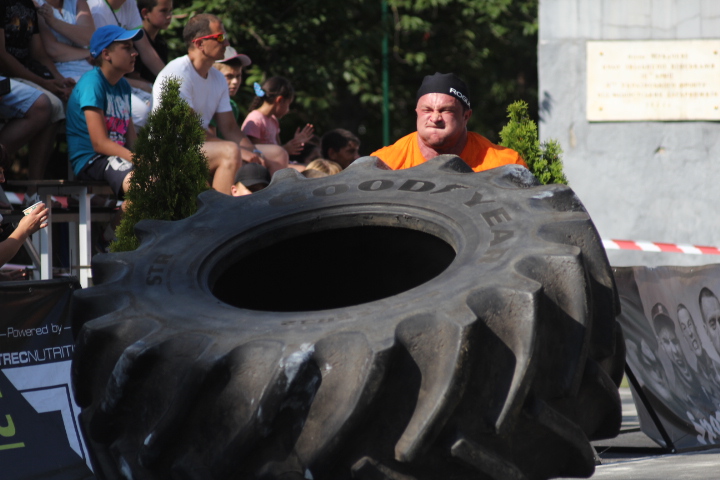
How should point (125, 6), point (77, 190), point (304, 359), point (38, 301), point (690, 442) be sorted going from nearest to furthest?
point (304, 359) < point (38, 301) < point (690, 442) < point (77, 190) < point (125, 6)

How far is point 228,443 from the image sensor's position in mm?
2807

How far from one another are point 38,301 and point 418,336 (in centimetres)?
269

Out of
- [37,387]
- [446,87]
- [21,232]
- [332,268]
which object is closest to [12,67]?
[21,232]

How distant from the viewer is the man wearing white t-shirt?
23.1ft

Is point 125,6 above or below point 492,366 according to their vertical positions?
above

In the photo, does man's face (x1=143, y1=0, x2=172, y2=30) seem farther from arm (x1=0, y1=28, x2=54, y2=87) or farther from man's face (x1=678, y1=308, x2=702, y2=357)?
man's face (x1=678, y1=308, x2=702, y2=357)

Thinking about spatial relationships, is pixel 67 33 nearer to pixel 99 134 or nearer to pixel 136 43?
pixel 136 43

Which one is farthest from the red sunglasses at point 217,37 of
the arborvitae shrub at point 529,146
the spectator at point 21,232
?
the spectator at point 21,232

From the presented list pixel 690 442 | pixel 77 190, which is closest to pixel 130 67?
pixel 77 190

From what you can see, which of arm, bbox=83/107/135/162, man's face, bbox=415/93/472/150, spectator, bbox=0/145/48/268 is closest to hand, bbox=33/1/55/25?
arm, bbox=83/107/135/162

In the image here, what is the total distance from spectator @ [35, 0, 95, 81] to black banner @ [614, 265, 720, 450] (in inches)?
182

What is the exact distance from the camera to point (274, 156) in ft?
27.3

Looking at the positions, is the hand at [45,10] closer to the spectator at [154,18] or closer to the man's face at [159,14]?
the spectator at [154,18]

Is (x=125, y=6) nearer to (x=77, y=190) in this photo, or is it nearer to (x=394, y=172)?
(x=77, y=190)
